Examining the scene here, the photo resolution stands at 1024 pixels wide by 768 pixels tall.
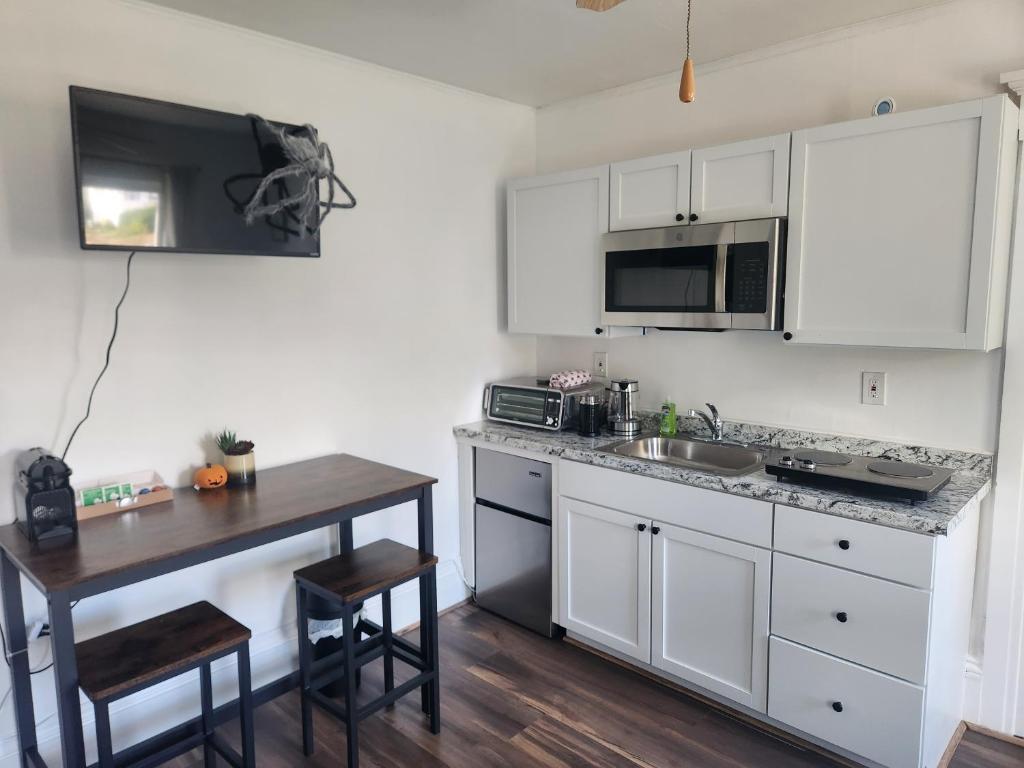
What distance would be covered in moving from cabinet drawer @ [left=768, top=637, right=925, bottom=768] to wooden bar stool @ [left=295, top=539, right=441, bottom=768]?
1.17m

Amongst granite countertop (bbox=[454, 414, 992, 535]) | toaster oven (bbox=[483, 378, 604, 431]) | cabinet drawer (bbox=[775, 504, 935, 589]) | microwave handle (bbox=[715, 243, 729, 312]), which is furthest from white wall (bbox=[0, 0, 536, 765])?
cabinet drawer (bbox=[775, 504, 935, 589])

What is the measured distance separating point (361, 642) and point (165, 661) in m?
0.85

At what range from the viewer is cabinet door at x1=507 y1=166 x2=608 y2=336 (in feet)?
9.67

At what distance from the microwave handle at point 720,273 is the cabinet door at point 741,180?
124 mm

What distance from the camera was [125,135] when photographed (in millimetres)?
1935

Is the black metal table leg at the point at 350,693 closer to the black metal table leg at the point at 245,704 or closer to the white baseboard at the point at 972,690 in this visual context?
the black metal table leg at the point at 245,704

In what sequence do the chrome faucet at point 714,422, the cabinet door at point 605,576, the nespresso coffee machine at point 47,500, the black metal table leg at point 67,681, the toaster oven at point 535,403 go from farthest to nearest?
the toaster oven at point 535,403
the chrome faucet at point 714,422
the cabinet door at point 605,576
the nespresso coffee machine at point 47,500
the black metal table leg at point 67,681

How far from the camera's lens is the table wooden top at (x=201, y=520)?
1.70 meters

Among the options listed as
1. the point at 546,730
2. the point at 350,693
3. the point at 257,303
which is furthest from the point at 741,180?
the point at 350,693

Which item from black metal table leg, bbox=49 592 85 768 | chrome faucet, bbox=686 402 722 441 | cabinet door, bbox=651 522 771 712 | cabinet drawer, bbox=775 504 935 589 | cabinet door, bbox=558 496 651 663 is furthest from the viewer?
chrome faucet, bbox=686 402 722 441

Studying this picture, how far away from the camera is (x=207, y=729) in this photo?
2.05m

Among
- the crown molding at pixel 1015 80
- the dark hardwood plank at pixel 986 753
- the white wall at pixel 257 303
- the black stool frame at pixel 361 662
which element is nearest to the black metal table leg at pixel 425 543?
the black stool frame at pixel 361 662

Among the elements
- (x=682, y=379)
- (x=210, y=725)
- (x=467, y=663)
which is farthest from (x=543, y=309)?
(x=210, y=725)

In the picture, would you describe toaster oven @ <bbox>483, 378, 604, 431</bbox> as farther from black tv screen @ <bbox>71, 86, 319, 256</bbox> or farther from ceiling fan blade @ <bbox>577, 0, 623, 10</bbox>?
ceiling fan blade @ <bbox>577, 0, 623, 10</bbox>
